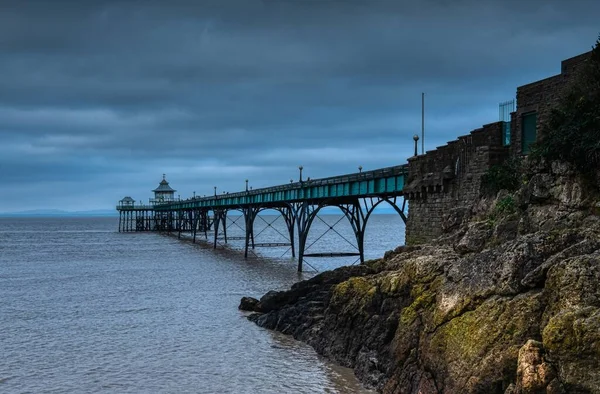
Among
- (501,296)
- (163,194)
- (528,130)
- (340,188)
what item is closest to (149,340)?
(501,296)

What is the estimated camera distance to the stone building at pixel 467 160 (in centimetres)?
2117

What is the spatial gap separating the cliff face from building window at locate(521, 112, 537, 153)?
7.75ft

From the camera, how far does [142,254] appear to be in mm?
67312

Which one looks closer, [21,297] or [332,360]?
[332,360]

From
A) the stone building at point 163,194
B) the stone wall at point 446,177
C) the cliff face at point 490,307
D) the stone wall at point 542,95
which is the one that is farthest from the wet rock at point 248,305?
the stone building at point 163,194

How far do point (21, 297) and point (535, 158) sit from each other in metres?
27.6

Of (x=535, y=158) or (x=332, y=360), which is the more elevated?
(x=535, y=158)

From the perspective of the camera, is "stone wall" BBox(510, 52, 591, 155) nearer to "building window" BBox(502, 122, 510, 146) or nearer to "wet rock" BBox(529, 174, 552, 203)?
"building window" BBox(502, 122, 510, 146)

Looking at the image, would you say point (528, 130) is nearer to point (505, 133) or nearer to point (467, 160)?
point (505, 133)

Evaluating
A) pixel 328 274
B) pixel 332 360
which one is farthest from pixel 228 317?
pixel 332 360

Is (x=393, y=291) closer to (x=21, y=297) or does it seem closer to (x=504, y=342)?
(x=504, y=342)

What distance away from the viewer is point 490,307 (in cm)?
1331

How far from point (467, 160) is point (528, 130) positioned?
3.04 m

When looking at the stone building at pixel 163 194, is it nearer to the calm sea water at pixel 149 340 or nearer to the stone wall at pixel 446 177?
the calm sea water at pixel 149 340
